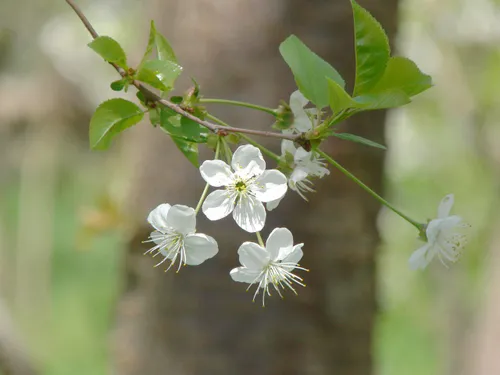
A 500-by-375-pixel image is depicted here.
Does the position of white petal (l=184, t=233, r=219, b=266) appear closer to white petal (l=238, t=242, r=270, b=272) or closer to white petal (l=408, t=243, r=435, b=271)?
white petal (l=238, t=242, r=270, b=272)

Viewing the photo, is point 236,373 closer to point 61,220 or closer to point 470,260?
point 470,260

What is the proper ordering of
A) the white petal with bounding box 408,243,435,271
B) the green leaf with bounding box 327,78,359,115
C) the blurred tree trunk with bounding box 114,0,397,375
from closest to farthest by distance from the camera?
the green leaf with bounding box 327,78,359,115 → the white petal with bounding box 408,243,435,271 → the blurred tree trunk with bounding box 114,0,397,375

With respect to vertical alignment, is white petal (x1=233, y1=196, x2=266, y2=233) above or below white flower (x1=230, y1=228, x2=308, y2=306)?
above

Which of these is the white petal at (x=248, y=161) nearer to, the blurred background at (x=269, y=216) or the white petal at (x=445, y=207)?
the white petal at (x=445, y=207)

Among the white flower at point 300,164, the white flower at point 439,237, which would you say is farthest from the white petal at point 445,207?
the white flower at point 300,164

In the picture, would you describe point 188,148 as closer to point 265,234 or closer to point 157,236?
point 157,236

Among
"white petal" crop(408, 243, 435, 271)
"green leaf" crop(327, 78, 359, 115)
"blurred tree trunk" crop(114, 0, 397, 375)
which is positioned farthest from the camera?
Answer: "blurred tree trunk" crop(114, 0, 397, 375)

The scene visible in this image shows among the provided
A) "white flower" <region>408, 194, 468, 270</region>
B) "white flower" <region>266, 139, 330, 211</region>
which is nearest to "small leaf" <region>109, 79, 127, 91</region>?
"white flower" <region>266, 139, 330, 211</region>
